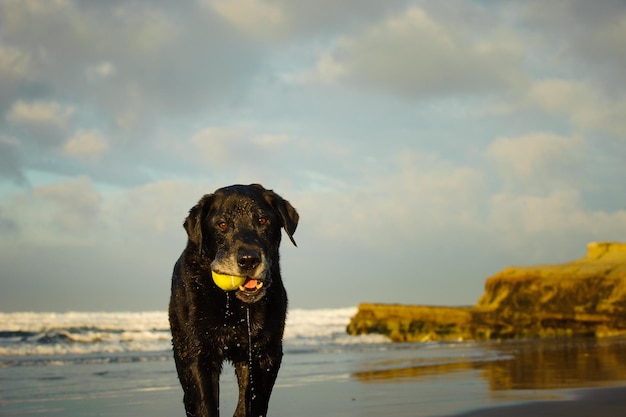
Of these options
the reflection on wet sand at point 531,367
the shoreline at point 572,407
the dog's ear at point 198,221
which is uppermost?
the dog's ear at point 198,221

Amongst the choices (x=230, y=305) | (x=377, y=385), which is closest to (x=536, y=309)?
(x=377, y=385)

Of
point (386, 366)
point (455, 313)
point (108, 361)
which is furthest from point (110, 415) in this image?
point (455, 313)

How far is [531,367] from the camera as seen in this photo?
12.2 metres

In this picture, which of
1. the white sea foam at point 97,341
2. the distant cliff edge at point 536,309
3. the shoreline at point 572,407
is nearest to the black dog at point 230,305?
the shoreline at point 572,407

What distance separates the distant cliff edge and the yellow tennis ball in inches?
786

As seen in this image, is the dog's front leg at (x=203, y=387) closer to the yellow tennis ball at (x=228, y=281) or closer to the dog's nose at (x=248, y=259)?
the yellow tennis ball at (x=228, y=281)

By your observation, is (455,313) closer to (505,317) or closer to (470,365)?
(505,317)

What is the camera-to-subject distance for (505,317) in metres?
24.2

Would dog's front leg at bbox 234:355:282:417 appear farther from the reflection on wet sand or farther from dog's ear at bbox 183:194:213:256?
the reflection on wet sand

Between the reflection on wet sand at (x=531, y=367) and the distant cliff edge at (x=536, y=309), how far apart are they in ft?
17.9

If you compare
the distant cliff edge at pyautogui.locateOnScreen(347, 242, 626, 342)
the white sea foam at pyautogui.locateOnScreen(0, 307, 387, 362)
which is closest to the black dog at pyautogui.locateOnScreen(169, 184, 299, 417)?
the white sea foam at pyautogui.locateOnScreen(0, 307, 387, 362)

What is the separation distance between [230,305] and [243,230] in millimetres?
525

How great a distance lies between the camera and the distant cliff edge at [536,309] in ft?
74.1

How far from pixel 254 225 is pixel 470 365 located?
30.8 ft
